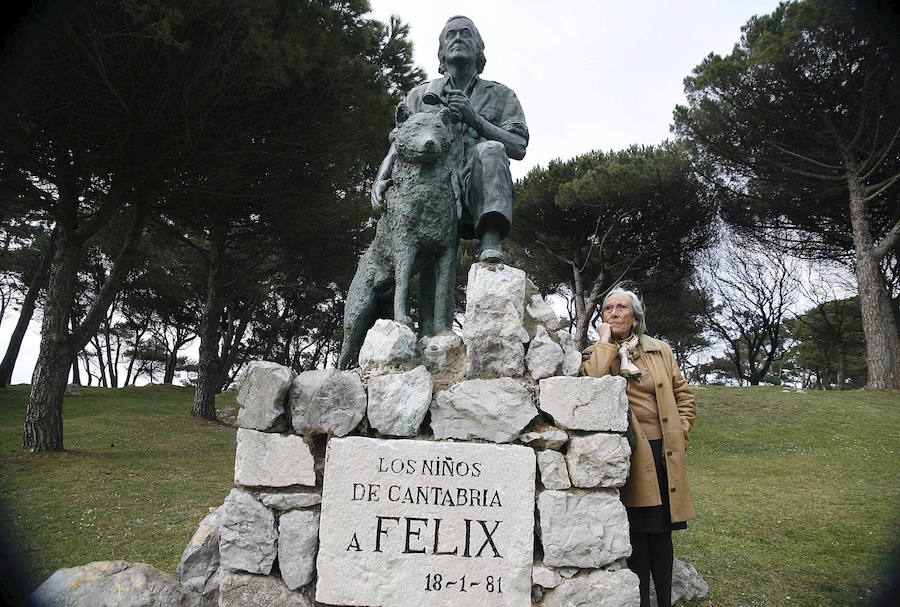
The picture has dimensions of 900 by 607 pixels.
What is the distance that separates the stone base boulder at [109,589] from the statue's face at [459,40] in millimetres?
3331

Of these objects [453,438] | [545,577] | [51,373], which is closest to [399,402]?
[453,438]

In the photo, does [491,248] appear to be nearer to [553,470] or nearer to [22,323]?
[553,470]

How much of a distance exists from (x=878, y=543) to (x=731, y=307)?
19.6m

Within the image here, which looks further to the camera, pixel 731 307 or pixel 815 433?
pixel 731 307

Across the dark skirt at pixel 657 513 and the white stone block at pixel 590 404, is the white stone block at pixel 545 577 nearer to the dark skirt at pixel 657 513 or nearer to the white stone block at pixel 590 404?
the dark skirt at pixel 657 513

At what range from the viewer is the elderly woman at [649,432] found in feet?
8.63

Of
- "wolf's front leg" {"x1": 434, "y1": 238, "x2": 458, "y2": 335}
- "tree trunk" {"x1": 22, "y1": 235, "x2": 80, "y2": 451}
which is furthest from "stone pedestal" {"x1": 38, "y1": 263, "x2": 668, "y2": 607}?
"tree trunk" {"x1": 22, "y1": 235, "x2": 80, "y2": 451}

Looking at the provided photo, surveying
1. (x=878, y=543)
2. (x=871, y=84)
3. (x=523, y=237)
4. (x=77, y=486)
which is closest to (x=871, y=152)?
(x=871, y=84)

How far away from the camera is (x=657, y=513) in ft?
8.65

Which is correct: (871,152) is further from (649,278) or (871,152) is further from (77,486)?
(77,486)

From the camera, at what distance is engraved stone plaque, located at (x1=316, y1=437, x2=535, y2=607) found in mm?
2424

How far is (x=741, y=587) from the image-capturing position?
4.00 meters

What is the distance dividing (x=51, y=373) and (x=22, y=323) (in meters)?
11.1

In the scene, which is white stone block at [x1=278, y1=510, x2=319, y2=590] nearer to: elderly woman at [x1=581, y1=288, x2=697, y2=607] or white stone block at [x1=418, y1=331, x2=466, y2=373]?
white stone block at [x1=418, y1=331, x2=466, y2=373]
